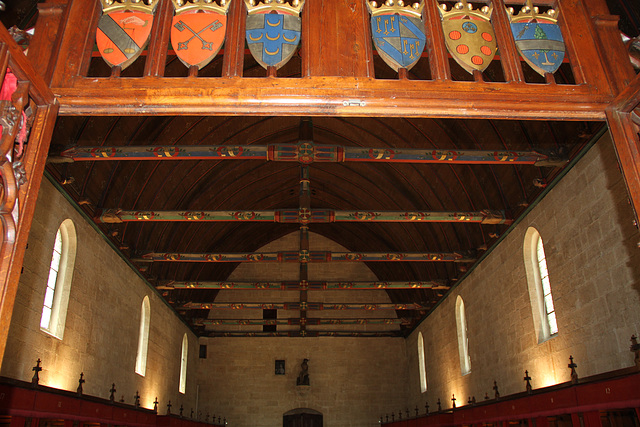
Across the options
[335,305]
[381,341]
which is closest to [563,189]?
[335,305]

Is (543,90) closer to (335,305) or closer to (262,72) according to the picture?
(262,72)

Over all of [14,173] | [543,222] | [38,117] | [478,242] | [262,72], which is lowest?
[14,173]

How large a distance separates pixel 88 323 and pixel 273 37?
1074 cm

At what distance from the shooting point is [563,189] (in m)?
10.8

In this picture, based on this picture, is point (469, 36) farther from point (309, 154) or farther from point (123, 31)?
point (309, 154)

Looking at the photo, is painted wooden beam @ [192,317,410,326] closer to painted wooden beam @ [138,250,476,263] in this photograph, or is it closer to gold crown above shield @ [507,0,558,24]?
painted wooden beam @ [138,250,476,263]

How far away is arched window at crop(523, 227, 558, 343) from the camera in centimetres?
1153

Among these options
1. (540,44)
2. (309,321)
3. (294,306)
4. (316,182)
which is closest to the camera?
(540,44)

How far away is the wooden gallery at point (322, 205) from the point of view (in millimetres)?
3723

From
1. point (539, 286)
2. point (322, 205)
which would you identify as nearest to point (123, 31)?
point (539, 286)

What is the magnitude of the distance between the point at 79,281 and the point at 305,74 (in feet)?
33.5

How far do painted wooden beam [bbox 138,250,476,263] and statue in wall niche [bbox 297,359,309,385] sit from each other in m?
9.87

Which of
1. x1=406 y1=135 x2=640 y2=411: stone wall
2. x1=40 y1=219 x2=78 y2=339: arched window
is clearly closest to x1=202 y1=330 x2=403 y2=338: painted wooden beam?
x1=406 y1=135 x2=640 y2=411: stone wall

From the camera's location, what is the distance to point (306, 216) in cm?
1455
